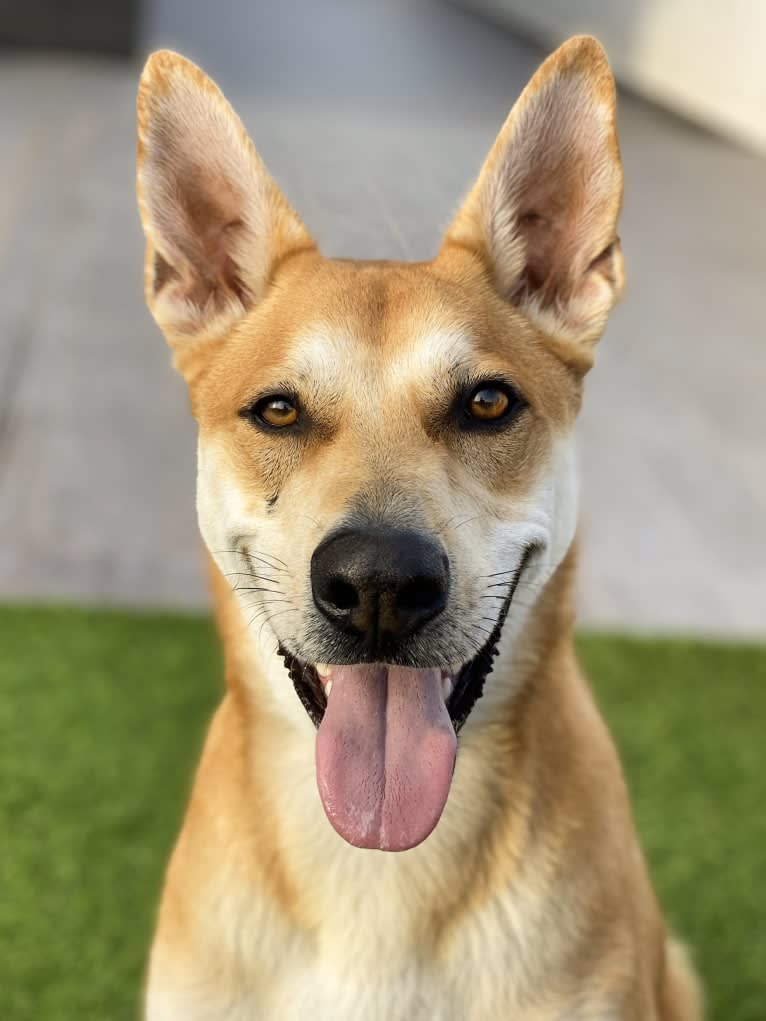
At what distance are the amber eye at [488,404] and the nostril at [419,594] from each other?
0.40 meters

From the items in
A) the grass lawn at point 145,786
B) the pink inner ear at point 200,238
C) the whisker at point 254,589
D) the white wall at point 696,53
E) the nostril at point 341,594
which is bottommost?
the grass lawn at point 145,786

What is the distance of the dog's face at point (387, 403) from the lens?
5.63 ft

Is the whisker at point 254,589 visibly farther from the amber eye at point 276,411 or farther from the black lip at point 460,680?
the amber eye at point 276,411

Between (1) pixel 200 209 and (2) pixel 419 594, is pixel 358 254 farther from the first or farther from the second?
(2) pixel 419 594

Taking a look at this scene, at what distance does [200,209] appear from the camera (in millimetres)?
2150

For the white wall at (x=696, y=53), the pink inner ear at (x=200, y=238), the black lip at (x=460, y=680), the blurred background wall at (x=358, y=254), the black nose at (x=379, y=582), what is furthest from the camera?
the white wall at (x=696, y=53)

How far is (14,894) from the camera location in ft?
Result: 9.88

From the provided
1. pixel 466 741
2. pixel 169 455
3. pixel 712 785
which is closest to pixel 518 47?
pixel 169 455

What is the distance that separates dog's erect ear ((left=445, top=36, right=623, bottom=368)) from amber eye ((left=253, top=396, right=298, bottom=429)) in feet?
1.52

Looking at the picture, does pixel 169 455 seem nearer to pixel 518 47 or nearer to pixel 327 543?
pixel 327 543

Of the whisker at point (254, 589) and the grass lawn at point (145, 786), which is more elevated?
the whisker at point (254, 589)

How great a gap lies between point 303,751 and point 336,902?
0.25 meters

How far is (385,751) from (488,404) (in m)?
0.59

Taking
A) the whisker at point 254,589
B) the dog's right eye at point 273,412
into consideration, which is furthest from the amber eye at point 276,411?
the whisker at point 254,589
